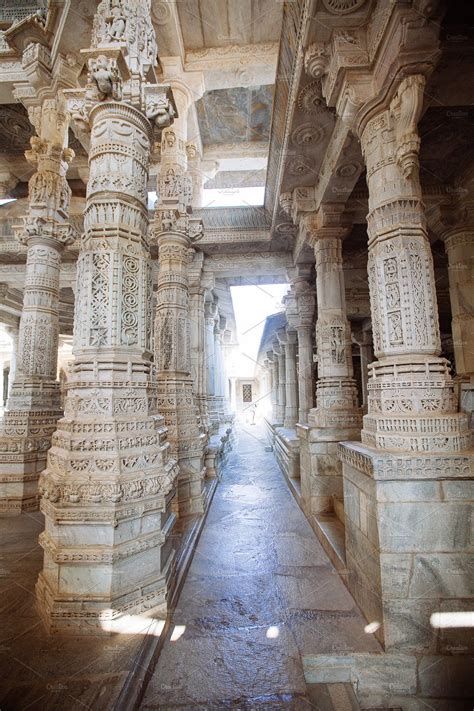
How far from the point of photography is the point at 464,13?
2965 millimetres

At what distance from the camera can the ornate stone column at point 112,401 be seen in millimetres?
2344

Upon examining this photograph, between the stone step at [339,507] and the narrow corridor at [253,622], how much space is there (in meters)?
0.45

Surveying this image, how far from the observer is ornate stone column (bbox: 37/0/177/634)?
92.3 inches

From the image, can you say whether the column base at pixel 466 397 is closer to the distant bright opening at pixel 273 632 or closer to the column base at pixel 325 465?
the column base at pixel 325 465

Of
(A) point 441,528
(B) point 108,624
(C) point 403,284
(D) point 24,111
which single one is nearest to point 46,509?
(B) point 108,624

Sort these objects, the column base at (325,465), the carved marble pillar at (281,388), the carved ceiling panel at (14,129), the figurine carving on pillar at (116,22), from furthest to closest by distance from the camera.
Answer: the carved marble pillar at (281,388) → the carved ceiling panel at (14,129) → the column base at (325,465) → the figurine carving on pillar at (116,22)

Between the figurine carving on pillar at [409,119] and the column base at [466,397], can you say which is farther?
the column base at [466,397]

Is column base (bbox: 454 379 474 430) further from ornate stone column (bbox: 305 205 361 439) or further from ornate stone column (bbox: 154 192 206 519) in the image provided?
ornate stone column (bbox: 154 192 206 519)

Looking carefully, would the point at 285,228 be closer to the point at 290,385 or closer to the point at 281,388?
the point at 290,385

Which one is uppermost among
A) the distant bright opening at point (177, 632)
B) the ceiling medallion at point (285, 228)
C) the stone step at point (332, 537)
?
the ceiling medallion at point (285, 228)

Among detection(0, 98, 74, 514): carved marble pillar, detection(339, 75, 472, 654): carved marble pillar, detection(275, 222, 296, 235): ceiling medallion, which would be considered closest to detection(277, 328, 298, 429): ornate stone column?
detection(275, 222, 296, 235): ceiling medallion

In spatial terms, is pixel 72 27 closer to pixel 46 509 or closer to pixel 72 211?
pixel 72 211

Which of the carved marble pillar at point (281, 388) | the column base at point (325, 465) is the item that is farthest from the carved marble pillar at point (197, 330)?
the carved marble pillar at point (281, 388)

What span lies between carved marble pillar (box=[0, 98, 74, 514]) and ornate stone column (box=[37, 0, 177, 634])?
3331 millimetres
